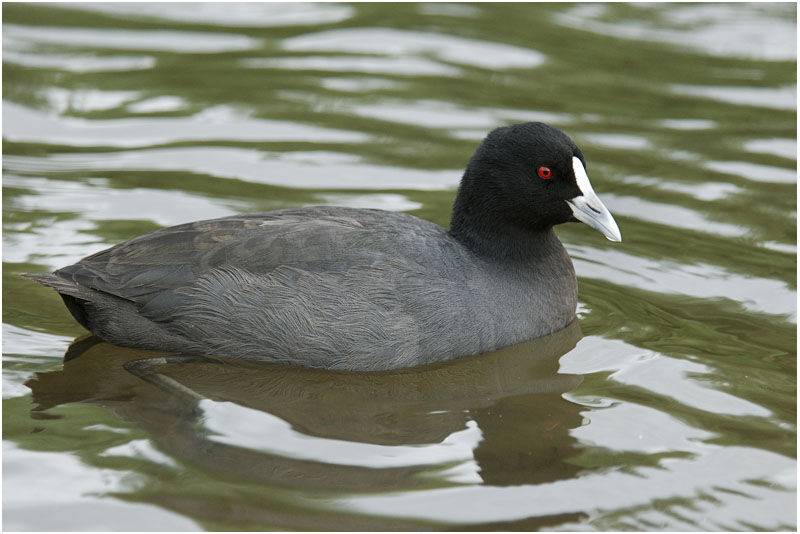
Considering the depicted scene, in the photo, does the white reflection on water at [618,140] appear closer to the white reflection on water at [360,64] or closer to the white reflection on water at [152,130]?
the white reflection on water at [360,64]

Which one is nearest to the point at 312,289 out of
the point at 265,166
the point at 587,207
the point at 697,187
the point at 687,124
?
the point at 587,207

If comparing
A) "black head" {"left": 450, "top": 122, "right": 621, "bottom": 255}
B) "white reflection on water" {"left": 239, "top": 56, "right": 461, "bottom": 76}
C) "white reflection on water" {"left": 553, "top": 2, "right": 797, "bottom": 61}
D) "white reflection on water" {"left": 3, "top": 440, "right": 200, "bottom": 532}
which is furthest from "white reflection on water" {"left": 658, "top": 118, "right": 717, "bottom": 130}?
"white reflection on water" {"left": 3, "top": 440, "right": 200, "bottom": 532}

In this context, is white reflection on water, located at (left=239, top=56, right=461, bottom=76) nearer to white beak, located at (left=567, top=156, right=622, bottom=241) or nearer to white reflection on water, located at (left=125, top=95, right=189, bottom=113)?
white reflection on water, located at (left=125, top=95, right=189, bottom=113)

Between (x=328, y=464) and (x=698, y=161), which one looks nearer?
(x=328, y=464)

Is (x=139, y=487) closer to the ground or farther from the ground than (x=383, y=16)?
A: closer to the ground

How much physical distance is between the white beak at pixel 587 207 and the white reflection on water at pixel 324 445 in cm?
151

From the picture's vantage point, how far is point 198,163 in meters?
8.77

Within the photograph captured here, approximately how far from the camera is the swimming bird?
19.7 feet

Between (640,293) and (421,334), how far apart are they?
1.72 meters

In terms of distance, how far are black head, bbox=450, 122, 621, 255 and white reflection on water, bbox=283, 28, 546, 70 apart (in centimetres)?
415

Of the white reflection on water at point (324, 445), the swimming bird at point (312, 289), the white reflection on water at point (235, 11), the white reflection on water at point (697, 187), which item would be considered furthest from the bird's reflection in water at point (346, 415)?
the white reflection on water at point (235, 11)

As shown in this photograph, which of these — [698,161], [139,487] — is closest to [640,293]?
[698,161]

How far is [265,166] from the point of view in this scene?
28.8 ft

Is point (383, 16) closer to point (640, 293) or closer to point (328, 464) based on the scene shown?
point (640, 293)
